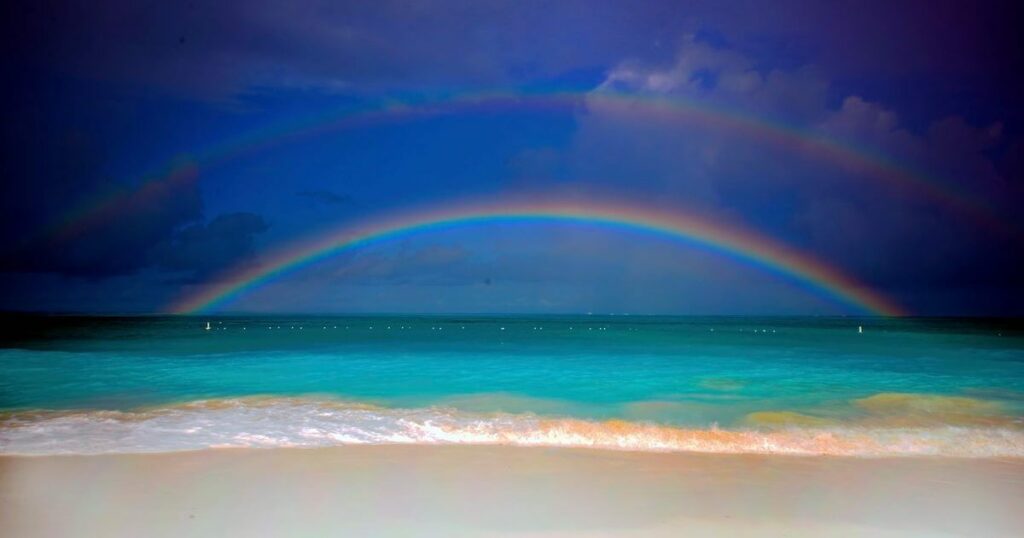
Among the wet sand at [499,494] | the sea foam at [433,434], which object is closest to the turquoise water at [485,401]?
the sea foam at [433,434]

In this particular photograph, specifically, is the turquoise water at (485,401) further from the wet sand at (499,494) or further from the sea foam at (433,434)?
the wet sand at (499,494)

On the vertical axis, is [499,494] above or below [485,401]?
above

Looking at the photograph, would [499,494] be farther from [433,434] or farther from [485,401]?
[485,401]

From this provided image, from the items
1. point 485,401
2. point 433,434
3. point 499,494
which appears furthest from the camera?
point 485,401

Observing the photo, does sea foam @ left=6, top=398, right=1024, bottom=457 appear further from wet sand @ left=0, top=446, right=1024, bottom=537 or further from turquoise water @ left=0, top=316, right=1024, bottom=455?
wet sand @ left=0, top=446, right=1024, bottom=537

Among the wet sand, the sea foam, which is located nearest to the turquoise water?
the sea foam

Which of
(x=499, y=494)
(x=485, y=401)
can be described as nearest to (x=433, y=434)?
(x=499, y=494)
